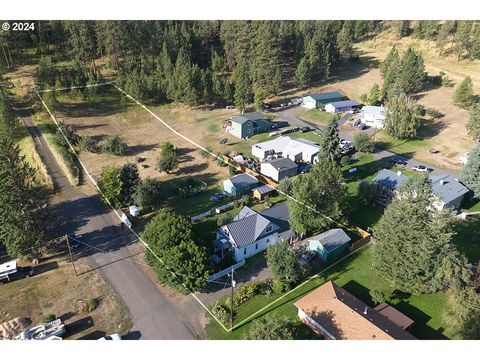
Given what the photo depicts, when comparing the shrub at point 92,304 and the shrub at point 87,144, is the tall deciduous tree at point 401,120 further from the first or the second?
the shrub at point 92,304

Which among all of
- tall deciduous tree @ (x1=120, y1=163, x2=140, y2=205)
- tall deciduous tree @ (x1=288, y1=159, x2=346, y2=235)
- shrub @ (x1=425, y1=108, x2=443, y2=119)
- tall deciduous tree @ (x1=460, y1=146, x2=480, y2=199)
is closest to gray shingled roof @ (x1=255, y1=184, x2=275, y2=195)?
tall deciduous tree @ (x1=288, y1=159, x2=346, y2=235)

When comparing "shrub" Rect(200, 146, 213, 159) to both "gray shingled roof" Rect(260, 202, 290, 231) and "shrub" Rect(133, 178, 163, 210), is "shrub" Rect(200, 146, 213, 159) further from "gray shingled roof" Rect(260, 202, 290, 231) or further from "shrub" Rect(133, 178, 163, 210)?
"gray shingled roof" Rect(260, 202, 290, 231)

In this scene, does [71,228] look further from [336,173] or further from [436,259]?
[436,259]

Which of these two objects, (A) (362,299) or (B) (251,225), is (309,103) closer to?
(B) (251,225)

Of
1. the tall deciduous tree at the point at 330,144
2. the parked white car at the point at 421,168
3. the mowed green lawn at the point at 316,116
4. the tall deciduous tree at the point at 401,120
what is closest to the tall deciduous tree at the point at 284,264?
→ the tall deciduous tree at the point at 330,144

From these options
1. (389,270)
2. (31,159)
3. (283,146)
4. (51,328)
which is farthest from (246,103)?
(51,328)

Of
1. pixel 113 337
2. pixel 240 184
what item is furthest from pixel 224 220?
pixel 113 337
